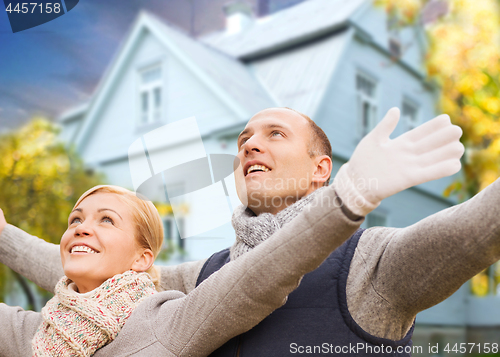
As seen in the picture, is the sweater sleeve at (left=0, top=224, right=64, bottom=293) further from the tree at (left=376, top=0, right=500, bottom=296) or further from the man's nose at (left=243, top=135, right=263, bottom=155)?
the tree at (left=376, top=0, right=500, bottom=296)

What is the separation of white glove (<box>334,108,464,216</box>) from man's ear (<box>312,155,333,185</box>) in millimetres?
567

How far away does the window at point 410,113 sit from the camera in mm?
6270

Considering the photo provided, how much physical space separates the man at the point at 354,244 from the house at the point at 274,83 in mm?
2855

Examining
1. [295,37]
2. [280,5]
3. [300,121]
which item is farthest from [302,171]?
[280,5]

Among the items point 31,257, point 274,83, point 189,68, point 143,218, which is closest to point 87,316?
point 143,218

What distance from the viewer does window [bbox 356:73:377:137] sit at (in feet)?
18.2

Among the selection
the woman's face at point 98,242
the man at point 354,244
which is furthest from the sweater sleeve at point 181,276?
the woman's face at point 98,242

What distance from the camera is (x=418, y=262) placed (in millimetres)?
942

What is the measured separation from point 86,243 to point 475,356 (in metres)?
5.87

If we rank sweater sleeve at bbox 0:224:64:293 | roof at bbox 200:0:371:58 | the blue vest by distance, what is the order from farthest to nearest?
roof at bbox 200:0:371:58
sweater sleeve at bbox 0:224:64:293
the blue vest

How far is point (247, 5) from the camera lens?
6410mm

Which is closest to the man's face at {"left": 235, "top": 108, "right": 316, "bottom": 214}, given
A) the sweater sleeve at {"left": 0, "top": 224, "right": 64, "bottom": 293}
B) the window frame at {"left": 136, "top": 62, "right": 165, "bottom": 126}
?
the sweater sleeve at {"left": 0, "top": 224, "right": 64, "bottom": 293}

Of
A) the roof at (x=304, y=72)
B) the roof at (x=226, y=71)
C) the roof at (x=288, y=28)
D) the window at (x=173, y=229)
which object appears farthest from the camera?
the roof at (x=288, y=28)

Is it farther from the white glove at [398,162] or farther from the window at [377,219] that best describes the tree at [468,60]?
the white glove at [398,162]
